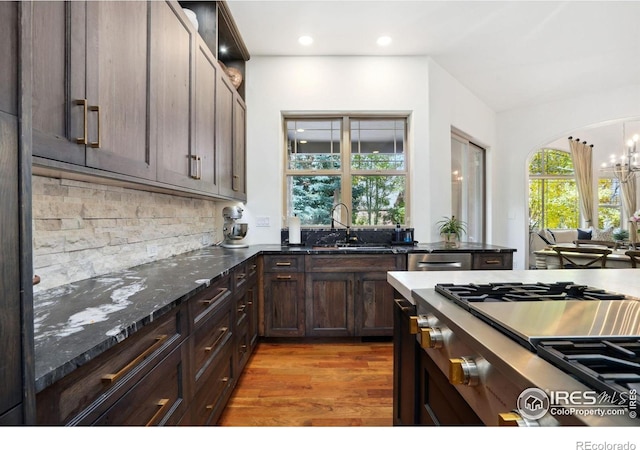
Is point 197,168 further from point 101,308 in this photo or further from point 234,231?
point 101,308

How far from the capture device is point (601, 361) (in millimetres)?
502

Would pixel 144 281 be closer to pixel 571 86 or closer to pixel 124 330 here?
pixel 124 330

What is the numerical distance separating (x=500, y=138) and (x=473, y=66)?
1.89m

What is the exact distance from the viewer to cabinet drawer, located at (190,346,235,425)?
4.57 ft

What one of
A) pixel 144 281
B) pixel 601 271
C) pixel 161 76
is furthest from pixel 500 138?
pixel 144 281

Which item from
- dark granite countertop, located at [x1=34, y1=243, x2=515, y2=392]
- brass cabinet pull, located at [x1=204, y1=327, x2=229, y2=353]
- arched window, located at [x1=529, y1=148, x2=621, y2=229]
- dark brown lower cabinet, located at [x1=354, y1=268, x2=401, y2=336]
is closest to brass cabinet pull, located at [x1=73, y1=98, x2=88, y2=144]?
dark granite countertop, located at [x1=34, y1=243, x2=515, y2=392]

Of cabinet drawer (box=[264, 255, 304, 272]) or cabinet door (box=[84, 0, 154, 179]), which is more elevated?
cabinet door (box=[84, 0, 154, 179])

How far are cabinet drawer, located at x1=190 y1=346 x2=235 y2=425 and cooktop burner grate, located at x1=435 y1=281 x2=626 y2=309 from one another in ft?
3.82

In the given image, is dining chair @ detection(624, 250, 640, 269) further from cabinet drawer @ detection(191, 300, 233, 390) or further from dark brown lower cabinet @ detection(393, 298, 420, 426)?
cabinet drawer @ detection(191, 300, 233, 390)

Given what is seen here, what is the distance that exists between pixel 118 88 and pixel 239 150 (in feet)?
6.19

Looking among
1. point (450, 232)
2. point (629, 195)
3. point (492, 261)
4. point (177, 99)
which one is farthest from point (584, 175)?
point (177, 99)

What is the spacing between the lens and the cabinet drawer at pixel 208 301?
1347 mm

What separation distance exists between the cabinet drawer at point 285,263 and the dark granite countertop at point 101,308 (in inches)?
36.2

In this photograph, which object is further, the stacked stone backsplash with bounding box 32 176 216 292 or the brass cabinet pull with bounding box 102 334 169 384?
the stacked stone backsplash with bounding box 32 176 216 292
